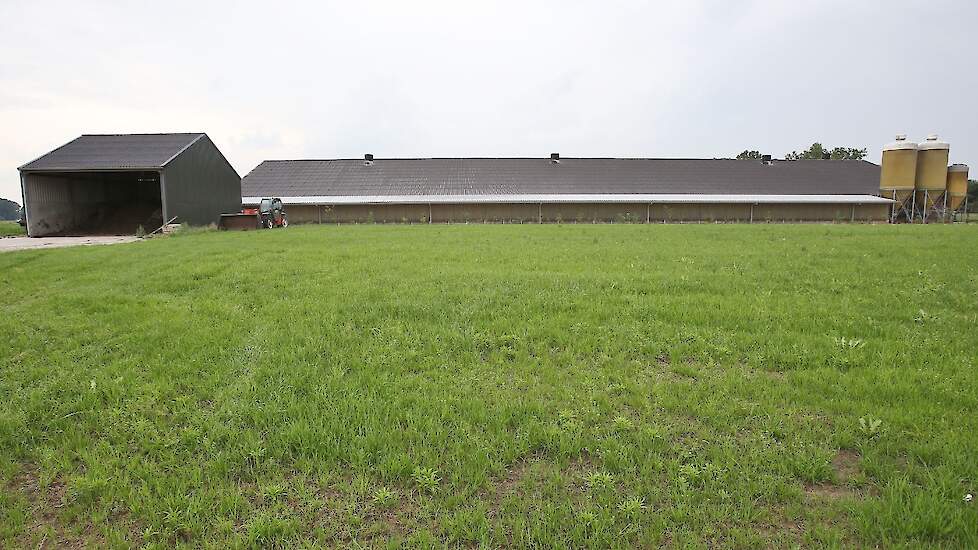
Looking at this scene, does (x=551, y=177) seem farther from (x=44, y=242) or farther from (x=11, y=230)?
(x=11, y=230)

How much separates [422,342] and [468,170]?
39.9m

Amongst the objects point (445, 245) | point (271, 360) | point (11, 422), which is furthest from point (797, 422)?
point (445, 245)

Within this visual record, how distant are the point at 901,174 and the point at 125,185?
52.8 meters

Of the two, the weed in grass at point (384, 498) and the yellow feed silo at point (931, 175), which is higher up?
the yellow feed silo at point (931, 175)

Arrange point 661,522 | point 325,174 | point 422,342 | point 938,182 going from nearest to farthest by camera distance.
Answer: point 661,522, point 422,342, point 938,182, point 325,174

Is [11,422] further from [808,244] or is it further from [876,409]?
[808,244]

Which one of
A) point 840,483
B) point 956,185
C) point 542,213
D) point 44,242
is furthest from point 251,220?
point 956,185

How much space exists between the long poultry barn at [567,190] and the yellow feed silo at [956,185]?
4033 mm

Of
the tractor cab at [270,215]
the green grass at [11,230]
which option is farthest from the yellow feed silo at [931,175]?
the green grass at [11,230]

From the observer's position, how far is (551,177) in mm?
43312

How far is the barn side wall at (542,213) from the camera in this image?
125 feet

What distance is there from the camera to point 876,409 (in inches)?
158

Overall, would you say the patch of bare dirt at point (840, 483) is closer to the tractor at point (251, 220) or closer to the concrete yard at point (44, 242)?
the concrete yard at point (44, 242)

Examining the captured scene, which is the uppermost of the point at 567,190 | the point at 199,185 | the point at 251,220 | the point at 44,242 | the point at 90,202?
the point at 567,190
